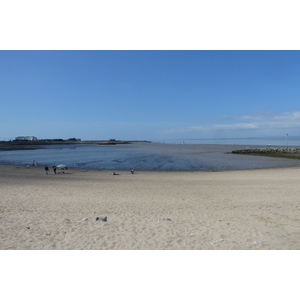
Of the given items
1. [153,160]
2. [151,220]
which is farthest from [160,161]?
[151,220]

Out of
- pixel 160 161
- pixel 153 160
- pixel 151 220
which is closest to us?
pixel 151 220

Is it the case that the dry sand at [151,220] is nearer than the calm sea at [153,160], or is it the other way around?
the dry sand at [151,220]

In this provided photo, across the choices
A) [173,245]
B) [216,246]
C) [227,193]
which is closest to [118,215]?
[173,245]

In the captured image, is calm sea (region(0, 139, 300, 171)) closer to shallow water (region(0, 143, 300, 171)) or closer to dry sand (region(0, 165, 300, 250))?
shallow water (region(0, 143, 300, 171))

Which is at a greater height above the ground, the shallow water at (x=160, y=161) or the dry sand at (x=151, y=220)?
the shallow water at (x=160, y=161)

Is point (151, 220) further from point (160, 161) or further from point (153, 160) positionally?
point (153, 160)

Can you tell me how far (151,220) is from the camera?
26.1ft

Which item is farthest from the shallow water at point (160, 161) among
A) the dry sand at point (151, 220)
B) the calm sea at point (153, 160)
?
the dry sand at point (151, 220)

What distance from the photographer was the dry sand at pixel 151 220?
597 cm

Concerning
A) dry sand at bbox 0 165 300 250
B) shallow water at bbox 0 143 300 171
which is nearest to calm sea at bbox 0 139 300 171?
shallow water at bbox 0 143 300 171

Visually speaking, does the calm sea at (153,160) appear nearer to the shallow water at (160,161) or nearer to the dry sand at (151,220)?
the shallow water at (160,161)

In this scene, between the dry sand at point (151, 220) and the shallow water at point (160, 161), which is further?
the shallow water at point (160, 161)

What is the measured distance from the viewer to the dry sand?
597 centimetres

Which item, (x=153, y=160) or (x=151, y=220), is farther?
(x=153, y=160)
